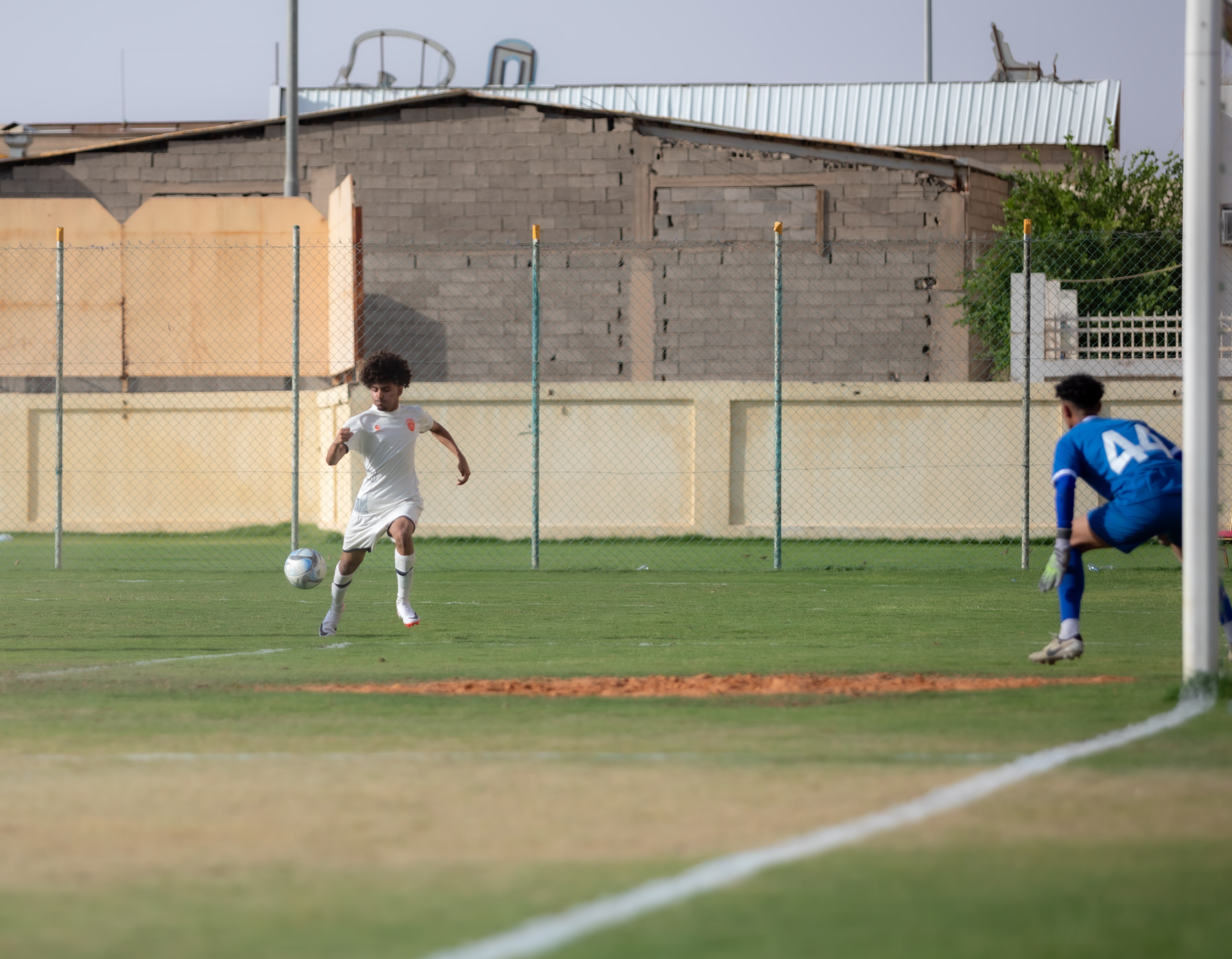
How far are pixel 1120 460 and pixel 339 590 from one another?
15.9 ft

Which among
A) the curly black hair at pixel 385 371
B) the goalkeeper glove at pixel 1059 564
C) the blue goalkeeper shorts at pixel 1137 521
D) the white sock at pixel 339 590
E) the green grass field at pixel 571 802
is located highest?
the curly black hair at pixel 385 371

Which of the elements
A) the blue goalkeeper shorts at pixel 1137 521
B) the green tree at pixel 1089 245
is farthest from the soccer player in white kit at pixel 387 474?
the green tree at pixel 1089 245

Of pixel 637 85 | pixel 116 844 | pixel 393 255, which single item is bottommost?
pixel 116 844

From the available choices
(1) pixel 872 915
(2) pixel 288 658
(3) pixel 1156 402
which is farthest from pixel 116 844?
(3) pixel 1156 402

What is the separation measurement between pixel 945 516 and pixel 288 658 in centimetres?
1140

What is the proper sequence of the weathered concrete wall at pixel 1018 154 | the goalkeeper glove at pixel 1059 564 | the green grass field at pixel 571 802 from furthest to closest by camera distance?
the weathered concrete wall at pixel 1018 154
the goalkeeper glove at pixel 1059 564
the green grass field at pixel 571 802

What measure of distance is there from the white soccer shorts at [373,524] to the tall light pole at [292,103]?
49.9ft

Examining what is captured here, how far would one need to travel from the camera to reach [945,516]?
18.2 metres

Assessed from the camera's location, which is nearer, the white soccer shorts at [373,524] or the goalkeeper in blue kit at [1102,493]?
the goalkeeper in blue kit at [1102,493]

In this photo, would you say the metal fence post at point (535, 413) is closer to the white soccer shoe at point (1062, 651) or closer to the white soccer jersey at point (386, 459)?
the white soccer jersey at point (386, 459)

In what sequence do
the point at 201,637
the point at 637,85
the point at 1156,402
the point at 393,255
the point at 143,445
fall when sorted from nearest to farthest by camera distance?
the point at 201,637
the point at 1156,402
the point at 143,445
the point at 393,255
the point at 637,85

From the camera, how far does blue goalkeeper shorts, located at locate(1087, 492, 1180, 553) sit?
723 cm

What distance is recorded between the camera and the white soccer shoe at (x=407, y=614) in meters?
9.63

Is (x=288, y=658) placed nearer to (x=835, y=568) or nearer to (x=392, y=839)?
(x=392, y=839)
